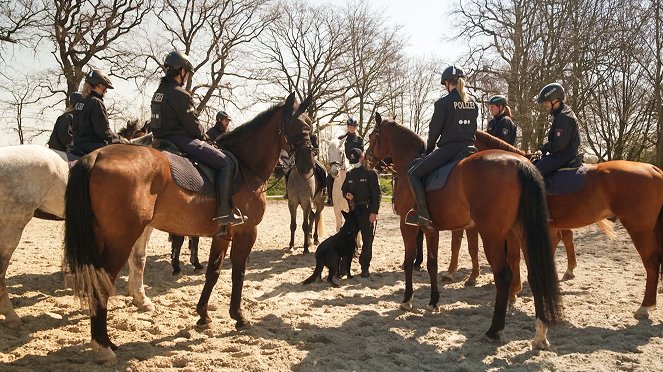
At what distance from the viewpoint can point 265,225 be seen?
15828mm

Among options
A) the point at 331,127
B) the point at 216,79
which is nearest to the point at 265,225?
the point at 216,79

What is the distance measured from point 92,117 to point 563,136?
21.2 ft

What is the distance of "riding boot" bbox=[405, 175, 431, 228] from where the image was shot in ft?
19.9

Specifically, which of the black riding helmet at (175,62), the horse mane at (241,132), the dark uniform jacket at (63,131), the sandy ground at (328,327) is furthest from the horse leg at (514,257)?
the dark uniform jacket at (63,131)

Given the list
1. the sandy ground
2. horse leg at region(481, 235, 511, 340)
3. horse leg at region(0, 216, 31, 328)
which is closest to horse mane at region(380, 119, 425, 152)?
horse leg at region(481, 235, 511, 340)

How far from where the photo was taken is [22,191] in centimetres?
557

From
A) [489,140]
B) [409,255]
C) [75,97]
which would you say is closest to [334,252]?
[409,255]

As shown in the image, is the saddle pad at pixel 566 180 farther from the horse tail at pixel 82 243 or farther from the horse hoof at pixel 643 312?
the horse tail at pixel 82 243

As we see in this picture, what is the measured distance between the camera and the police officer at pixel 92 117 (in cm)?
627

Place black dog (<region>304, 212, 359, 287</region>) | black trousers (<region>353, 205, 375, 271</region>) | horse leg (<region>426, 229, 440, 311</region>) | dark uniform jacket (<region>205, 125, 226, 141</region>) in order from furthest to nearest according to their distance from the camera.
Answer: dark uniform jacket (<region>205, 125, 226, 141</region>)
black trousers (<region>353, 205, 375, 271</region>)
black dog (<region>304, 212, 359, 287</region>)
horse leg (<region>426, 229, 440, 311</region>)

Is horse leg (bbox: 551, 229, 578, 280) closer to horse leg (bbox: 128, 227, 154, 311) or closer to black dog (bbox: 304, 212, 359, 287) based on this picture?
black dog (bbox: 304, 212, 359, 287)

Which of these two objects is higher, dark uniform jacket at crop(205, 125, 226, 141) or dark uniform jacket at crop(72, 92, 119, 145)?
dark uniform jacket at crop(205, 125, 226, 141)

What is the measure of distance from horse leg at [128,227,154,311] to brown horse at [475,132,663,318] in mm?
4965

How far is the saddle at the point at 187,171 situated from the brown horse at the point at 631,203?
3.82 m
